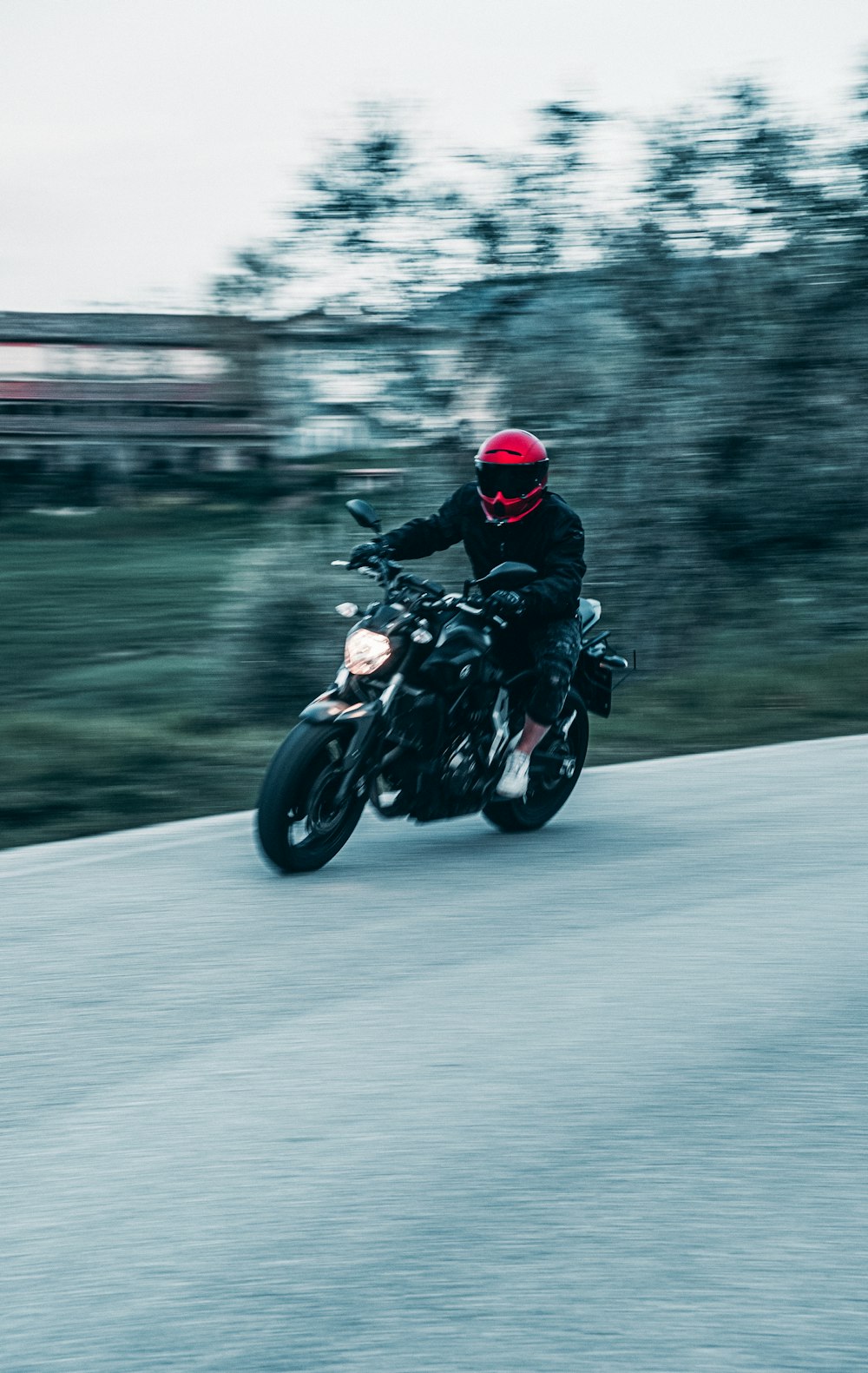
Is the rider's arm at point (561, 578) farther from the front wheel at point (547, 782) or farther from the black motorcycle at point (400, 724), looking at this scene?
the front wheel at point (547, 782)

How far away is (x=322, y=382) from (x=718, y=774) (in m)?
5.46

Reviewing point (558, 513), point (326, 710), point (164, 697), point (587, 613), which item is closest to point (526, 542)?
point (558, 513)

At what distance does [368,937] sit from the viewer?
5.58m

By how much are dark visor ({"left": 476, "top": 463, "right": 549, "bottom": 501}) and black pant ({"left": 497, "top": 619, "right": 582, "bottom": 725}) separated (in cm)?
57

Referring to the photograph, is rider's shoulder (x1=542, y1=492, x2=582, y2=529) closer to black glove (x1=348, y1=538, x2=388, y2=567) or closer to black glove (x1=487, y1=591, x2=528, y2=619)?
black glove (x1=487, y1=591, x2=528, y2=619)

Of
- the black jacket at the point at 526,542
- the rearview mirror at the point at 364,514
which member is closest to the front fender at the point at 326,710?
the rearview mirror at the point at 364,514

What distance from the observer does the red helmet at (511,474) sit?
688 cm

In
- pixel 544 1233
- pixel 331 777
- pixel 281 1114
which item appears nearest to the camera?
pixel 544 1233

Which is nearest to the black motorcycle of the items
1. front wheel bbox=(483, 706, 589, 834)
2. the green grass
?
front wheel bbox=(483, 706, 589, 834)

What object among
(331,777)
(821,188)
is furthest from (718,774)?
(821,188)

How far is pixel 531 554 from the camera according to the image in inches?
279

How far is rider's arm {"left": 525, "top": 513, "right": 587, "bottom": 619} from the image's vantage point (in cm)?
680

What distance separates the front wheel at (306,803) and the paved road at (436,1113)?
0.46 feet

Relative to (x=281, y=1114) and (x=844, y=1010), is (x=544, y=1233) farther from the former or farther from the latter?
(x=844, y=1010)
